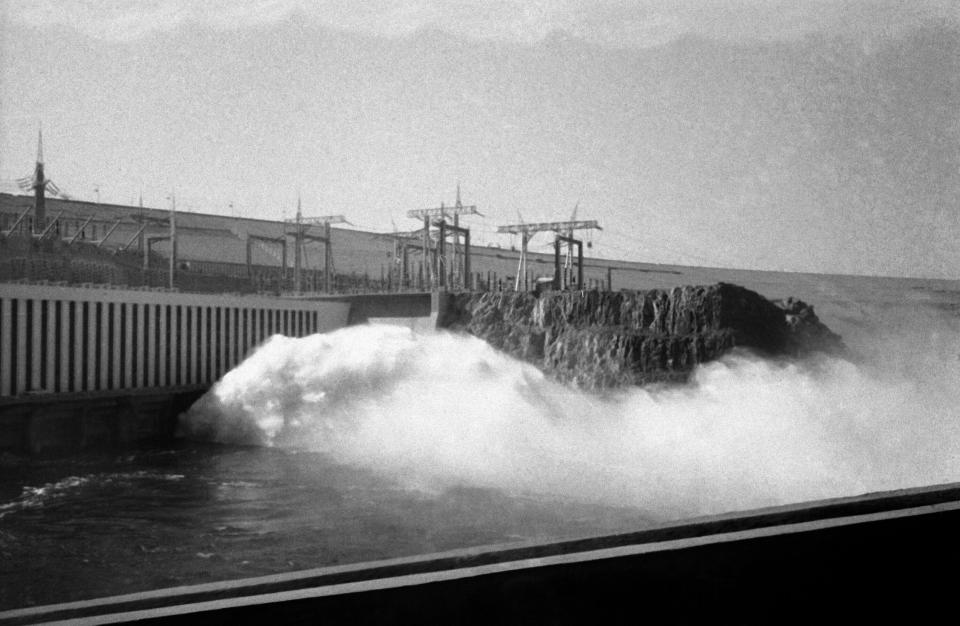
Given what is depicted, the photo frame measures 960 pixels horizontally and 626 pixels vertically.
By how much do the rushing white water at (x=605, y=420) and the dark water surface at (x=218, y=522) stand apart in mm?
1387

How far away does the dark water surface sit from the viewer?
9016 millimetres

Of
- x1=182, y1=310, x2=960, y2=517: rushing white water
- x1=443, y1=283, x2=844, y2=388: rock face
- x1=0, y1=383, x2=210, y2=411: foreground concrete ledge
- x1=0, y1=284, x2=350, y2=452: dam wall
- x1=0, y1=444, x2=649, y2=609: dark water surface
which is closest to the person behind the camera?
x1=0, y1=444, x2=649, y2=609: dark water surface

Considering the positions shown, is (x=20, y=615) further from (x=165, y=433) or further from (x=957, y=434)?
(x=165, y=433)

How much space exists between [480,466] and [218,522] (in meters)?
5.84

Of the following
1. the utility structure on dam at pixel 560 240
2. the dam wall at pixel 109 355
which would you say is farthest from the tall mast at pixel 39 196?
the utility structure on dam at pixel 560 240

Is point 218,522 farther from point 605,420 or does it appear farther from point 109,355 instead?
point 109,355

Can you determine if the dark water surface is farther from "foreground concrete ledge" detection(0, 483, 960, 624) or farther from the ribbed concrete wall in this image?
"foreground concrete ledge" detection(0, 483, 960, 624)

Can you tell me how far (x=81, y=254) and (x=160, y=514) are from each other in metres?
12.9

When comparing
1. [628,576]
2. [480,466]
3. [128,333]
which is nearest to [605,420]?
[480,466]

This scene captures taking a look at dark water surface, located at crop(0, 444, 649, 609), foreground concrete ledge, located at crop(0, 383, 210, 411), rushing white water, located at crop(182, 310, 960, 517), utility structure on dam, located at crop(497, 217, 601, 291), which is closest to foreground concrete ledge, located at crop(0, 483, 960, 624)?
dark water surface, located at crop(0, 444, 649, 609)

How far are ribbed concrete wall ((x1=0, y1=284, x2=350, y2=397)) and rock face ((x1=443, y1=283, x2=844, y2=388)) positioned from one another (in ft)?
21.0

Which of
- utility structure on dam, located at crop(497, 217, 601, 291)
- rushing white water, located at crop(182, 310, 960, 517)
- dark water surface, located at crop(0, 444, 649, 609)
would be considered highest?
utility structure on dam, located at crop(497, 217, 601, 291)

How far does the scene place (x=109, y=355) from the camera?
19.2 metres

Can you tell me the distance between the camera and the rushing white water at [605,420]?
12.6m
